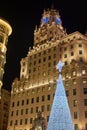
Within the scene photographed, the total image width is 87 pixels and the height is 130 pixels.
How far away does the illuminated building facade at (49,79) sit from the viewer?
5765 cm

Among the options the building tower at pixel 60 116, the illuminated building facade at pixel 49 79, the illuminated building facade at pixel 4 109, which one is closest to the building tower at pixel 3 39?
the illuminated building facade at pixel 49 79

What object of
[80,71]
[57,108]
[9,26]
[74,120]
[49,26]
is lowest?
[57,108]

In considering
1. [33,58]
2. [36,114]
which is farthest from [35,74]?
[36,114]

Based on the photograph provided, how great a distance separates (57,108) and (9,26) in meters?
32.4

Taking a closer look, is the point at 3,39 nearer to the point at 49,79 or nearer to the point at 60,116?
the point at 49,79

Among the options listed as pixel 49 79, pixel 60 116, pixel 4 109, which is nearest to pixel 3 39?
pixel 49 79

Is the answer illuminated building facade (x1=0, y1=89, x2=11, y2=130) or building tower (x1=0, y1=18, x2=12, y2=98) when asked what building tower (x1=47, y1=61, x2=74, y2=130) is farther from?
illuminated building facade (x1=0, y1=89, x2=11, y2=130)

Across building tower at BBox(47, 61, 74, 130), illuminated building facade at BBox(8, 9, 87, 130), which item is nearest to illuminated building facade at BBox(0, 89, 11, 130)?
illuminated building facade at BBox(8, 9, 87, 130)

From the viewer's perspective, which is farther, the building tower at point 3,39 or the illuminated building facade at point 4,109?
the illuminated building facade at point 4,109

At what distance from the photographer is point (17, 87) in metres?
72.5

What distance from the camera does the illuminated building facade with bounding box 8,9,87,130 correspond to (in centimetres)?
5765

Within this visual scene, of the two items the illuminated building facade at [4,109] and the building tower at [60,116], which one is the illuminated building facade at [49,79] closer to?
the illuminated building facade at [4,109]

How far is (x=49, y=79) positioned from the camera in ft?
216

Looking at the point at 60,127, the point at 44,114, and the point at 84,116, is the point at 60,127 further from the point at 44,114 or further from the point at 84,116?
the point at 44,114
